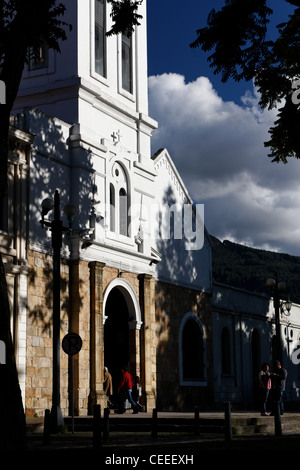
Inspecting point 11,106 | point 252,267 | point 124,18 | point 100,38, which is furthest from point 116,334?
point 252,267

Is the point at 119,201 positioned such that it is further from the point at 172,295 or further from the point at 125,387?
the point at 125,387

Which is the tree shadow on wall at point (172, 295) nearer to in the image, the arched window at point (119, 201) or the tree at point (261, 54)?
the arched window at point (119, 201)

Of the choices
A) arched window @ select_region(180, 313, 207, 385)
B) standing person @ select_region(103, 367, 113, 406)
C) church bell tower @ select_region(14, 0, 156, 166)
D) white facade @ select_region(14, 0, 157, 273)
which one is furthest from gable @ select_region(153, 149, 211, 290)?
standing person @ select_region(103, 367, 113, 406)

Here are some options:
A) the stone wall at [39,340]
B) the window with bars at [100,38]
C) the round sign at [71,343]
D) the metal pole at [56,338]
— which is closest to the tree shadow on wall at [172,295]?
the window with bars at [100,38]

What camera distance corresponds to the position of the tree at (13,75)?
41.7 ft

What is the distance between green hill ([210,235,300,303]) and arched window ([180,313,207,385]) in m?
62.1

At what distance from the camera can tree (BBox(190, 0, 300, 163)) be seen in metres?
14.1

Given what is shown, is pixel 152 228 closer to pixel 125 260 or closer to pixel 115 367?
pixel 125 260

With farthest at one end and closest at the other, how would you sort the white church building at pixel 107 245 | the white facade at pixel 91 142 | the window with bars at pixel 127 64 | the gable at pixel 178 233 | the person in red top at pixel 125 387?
the gable at pixel 178 233, the window with bars at pixel 127 64, the person in red top at pixel 125 387, the white facade at pixel 91 142, the white church building at pixel 107 245

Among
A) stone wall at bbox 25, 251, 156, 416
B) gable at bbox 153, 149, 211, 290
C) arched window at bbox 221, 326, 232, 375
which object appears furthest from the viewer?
arched window at bbox 221, 326, 232, 375

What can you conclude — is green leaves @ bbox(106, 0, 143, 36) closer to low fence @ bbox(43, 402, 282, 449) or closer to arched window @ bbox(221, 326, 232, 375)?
low fence @ bbox(43, 402, 282, 449)

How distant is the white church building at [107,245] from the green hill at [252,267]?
62.3 m
